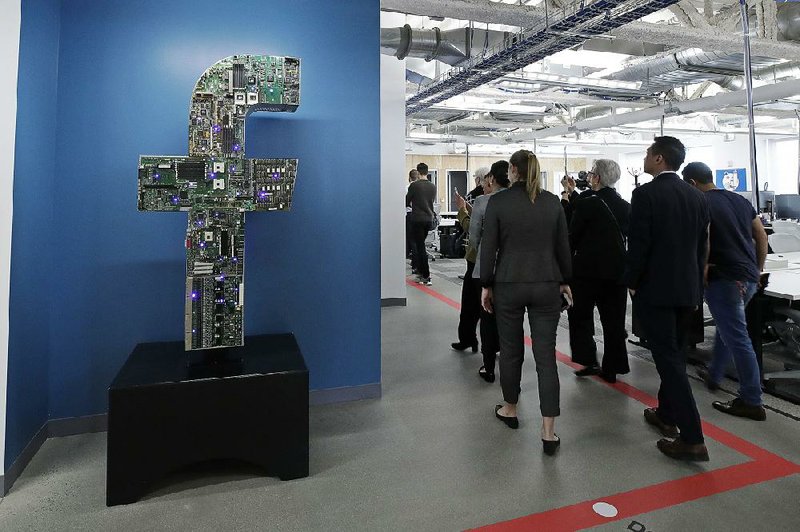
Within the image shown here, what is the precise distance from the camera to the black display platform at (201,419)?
189cm

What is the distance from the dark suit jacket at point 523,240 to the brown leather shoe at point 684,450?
89 centimetres

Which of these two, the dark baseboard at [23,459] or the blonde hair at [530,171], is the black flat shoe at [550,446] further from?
the dark baseboard at [23,459]

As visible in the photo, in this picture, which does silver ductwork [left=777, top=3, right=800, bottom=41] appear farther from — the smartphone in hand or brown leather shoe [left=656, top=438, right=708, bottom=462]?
brown leather shoe [left=656, top=438, right=708, bottom=462]

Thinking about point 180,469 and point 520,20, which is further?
point 520,20

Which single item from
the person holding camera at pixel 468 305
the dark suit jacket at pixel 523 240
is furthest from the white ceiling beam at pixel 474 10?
the dark suit jacket at pixel 523 240

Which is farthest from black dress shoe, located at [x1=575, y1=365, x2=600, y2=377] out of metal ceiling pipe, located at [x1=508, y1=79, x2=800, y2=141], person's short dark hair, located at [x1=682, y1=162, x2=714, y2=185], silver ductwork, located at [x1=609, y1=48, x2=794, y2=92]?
metal ceiling pipe, located at [x1=508, y1=79, x2=800, y2=141]

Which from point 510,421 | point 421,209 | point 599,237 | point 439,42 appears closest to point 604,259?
point 599,237

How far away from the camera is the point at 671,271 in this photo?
6.97ft

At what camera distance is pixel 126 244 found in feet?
8.24

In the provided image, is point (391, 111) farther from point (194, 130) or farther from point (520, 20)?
point (194, 130)

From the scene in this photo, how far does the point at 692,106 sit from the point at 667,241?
5647mm

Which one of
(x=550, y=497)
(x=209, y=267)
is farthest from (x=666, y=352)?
(x=209, y=267)

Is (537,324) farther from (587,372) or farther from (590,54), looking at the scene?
(590,54)

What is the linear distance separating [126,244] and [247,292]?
64 centimetres
